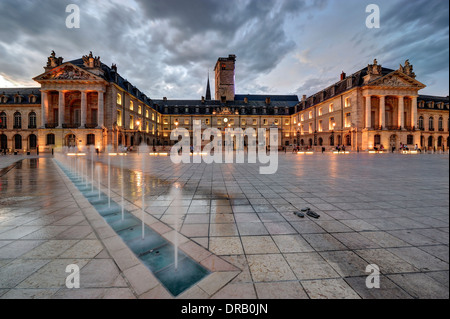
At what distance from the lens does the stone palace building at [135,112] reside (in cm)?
3544

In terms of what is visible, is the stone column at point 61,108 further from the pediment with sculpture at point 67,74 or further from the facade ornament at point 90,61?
the facade ornament at point 90,61

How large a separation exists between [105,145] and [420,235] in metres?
40.9

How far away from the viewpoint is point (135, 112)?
44438mm

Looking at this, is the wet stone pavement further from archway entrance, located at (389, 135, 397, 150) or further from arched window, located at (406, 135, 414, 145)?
arched window, located at (406, 135, 414, 145)

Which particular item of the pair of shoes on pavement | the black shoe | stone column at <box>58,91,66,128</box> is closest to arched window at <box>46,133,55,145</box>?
stone column at <box>58,91,66,128</box>

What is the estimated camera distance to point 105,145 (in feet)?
115

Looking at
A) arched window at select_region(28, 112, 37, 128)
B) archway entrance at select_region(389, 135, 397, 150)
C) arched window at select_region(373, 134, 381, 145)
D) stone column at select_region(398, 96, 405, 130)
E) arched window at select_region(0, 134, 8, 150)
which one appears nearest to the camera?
arched window at select_region(373, 134, 381, 145)

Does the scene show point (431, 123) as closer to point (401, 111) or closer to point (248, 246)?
point (401, 111)

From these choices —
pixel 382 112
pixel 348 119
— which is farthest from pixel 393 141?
pixel 348 119

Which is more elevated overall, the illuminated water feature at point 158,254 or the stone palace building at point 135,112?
the stone palace building at point 135,112

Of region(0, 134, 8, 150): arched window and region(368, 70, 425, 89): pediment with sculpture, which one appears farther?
region(0, 134, 8, 150): arched window

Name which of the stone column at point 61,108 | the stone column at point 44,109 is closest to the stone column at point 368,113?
the stone column at point 61,108

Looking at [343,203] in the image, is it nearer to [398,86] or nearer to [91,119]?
[91,119]

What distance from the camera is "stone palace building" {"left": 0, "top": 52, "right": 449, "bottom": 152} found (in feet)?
116
